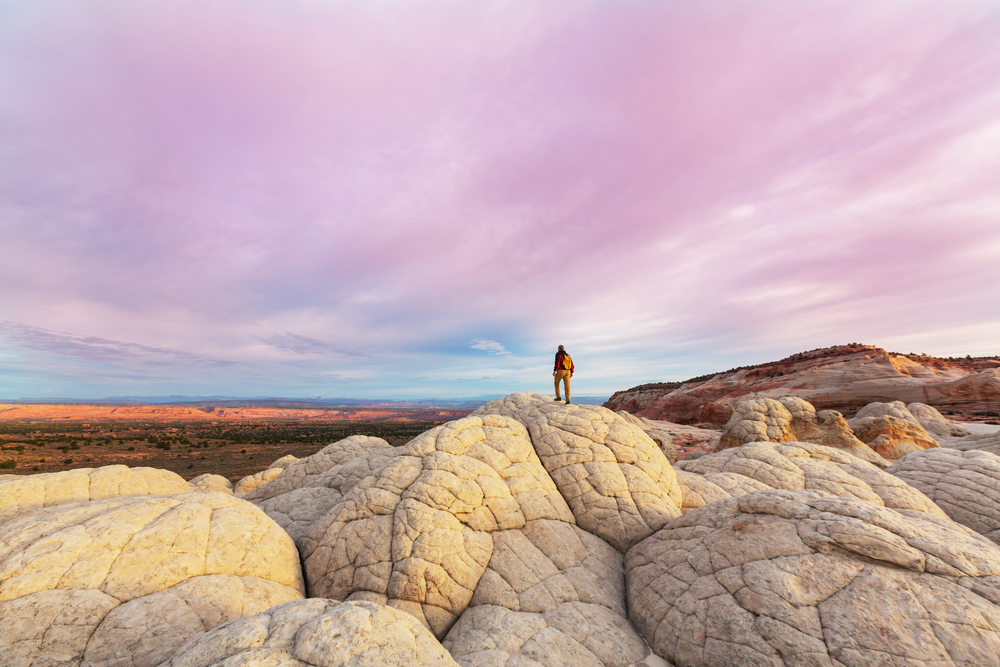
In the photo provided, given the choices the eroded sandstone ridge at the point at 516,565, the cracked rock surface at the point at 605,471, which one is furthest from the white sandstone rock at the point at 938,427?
the cracked rock surface at the point at 605,471

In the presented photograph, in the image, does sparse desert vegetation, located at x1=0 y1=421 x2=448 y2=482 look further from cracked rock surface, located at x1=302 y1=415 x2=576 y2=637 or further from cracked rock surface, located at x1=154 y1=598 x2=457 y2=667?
cracked rock surface, located at x1=154 y1=598 x2=457 y2=667

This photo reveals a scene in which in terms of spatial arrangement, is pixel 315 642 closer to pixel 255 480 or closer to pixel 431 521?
pixel 431 521

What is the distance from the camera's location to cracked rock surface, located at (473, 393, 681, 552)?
8289 mm

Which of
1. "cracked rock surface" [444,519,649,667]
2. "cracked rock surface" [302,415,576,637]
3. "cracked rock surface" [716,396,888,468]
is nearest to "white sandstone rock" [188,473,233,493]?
"cracked rock surface" [302,415,576,637]

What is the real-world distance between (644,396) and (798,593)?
6477cm

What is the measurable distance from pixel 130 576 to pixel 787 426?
27.3 meters

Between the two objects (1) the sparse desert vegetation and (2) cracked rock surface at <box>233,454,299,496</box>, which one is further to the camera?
(1) the sparse desert vegetation

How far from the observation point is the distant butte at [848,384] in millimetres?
37678

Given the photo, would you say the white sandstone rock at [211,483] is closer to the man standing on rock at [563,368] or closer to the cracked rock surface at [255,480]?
the cracked rock surface at [255,480]

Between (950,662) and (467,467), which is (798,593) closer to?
(950,662)

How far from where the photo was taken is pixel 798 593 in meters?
5.10

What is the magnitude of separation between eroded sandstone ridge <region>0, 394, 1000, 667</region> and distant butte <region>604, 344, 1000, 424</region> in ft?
128

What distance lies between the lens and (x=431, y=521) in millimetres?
7336

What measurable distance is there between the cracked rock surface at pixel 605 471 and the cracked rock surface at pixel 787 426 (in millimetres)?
14356
